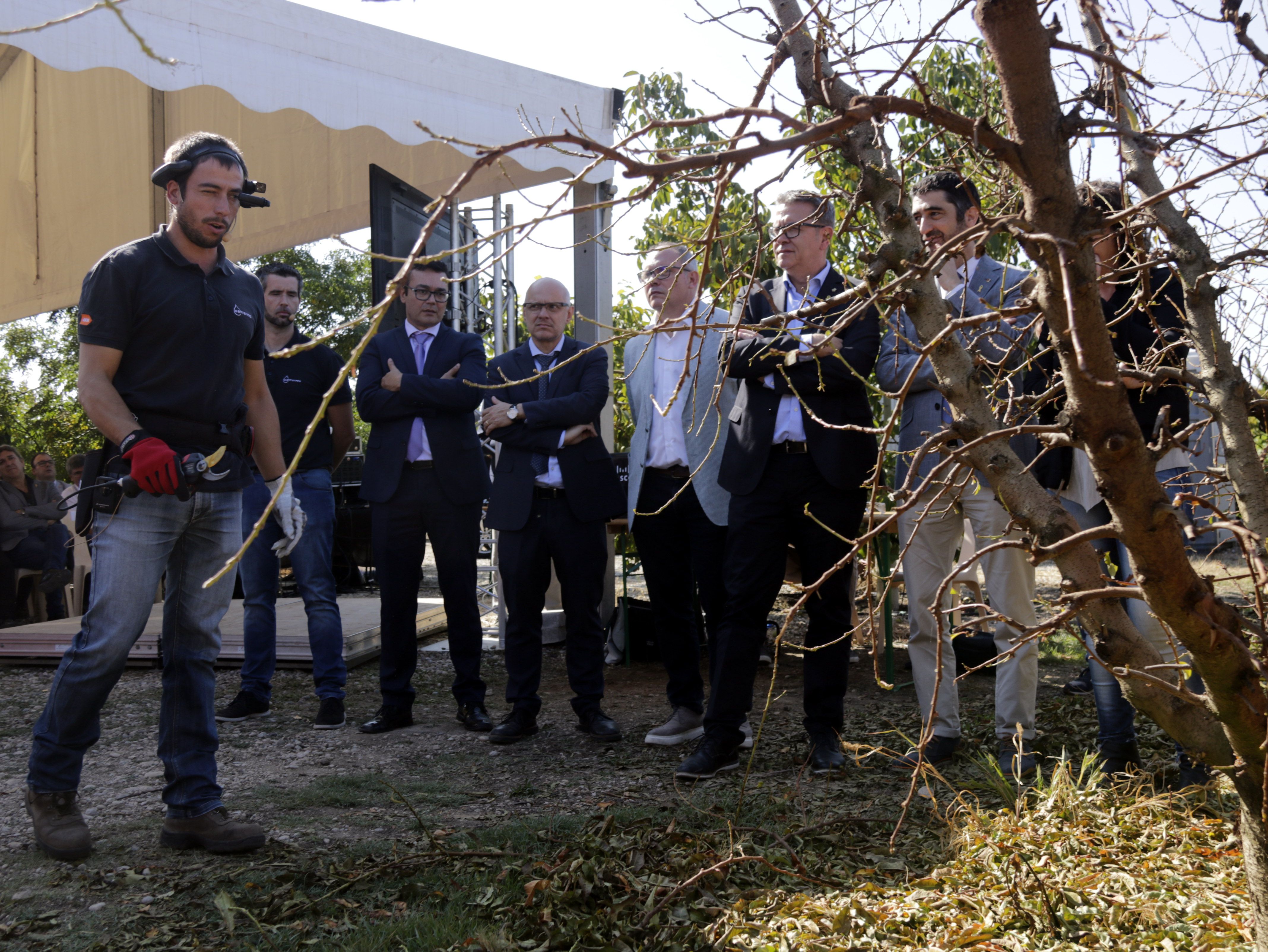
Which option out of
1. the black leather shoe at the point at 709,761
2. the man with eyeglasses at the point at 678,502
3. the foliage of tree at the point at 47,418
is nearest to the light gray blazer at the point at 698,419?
the man with eyeglasses at the point at 678,502

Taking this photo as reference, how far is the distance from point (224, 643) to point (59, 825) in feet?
10.7

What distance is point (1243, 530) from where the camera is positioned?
1385 millimetres

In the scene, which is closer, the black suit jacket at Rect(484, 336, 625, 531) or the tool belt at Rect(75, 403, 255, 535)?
the tool belt at Rect(75, 403, 255, 535)

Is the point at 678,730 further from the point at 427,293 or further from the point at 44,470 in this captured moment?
the point at 44,470

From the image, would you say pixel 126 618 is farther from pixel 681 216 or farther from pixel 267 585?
pixel 681 216

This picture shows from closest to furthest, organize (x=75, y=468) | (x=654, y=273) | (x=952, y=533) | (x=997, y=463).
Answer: (x=997, y=463) < (x=654, y=273) < (x=952, y=533) < (x=75, y=468)

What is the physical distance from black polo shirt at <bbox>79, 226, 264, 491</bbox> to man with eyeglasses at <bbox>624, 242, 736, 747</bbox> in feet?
5.11

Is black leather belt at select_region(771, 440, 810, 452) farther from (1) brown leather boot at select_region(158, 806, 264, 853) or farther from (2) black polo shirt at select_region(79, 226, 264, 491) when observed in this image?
(1) brown leather boot at select_region(158, 806, 264, 853)

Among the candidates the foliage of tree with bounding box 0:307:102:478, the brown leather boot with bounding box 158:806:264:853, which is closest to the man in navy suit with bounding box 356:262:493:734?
the brown leather boot with bounding box 158:806:264:853

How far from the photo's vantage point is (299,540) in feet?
14.6

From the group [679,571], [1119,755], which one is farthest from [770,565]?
[1119,755]

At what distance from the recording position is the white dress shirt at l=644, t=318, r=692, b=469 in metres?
4.01

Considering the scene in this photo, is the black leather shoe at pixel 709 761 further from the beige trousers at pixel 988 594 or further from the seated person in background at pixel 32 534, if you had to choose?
the seated person in background at pixel 32 534

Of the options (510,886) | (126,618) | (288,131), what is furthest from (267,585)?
(288,131)
